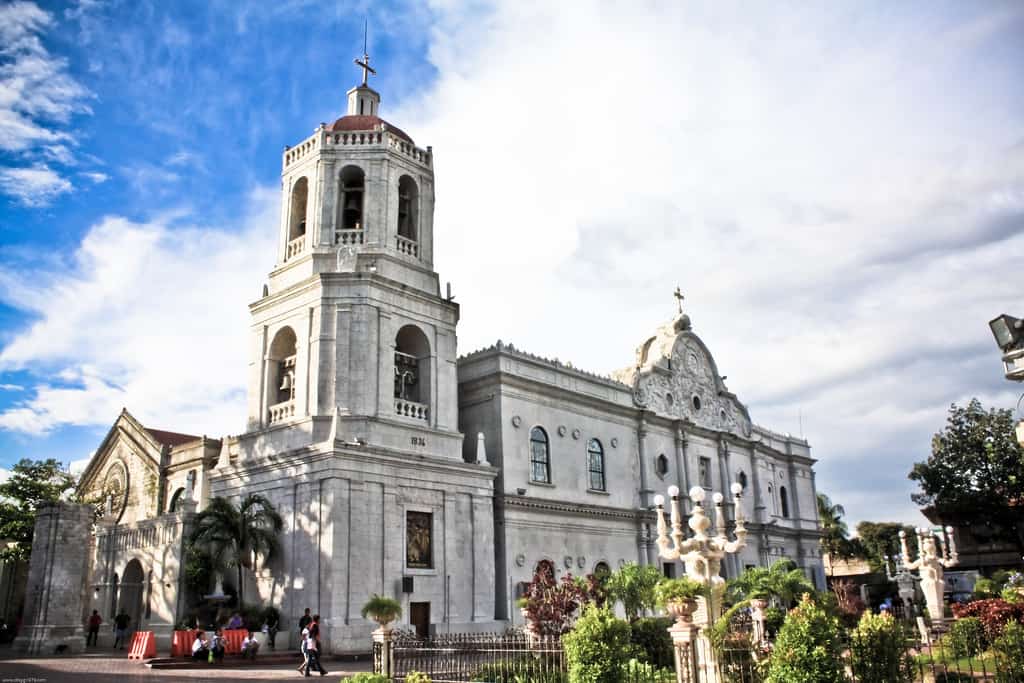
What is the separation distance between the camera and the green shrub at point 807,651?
11250 millimetres

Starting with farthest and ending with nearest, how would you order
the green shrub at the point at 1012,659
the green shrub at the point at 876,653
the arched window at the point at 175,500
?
the arched window at the point at 175,500 < the green shrub at the point at 876,653 < the green shrub at the point at 1012,659

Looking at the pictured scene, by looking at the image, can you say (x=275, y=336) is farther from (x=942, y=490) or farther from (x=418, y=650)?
(x=942, y=490)

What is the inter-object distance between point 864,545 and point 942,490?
24868 mm

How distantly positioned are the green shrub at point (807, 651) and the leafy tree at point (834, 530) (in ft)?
175

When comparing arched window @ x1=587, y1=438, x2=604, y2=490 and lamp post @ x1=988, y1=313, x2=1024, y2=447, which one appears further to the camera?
arched window @ x1=587, y1=438, x2=604, y2=490

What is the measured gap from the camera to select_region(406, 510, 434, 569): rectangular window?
78.2ft

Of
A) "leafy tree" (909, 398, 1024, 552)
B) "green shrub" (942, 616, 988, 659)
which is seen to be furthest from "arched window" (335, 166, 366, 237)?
"leafy tree" (909, 398, 1024, 552)

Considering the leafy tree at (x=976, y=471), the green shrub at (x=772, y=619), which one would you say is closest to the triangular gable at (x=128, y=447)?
the green shrub at (x=772, y=619)

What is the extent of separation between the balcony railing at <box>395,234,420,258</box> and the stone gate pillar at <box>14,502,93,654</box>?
40.0ft

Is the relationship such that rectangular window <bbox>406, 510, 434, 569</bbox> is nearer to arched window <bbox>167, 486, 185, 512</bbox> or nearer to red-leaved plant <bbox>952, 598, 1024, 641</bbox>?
arched window <bbox>167, 486, 185, 512</bbox>

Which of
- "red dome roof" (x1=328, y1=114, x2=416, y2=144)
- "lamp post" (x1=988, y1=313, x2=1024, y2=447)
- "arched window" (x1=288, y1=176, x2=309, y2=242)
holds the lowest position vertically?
"lamp post" (x1=988, y1=313, x2=1024, y2=447)

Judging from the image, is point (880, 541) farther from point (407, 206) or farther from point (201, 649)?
point (201, 649)

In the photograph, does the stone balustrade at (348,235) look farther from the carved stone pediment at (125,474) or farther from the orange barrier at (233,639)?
the carved stone pediment at (125,474)

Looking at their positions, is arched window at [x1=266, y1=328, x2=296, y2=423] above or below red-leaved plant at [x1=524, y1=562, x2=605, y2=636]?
above
